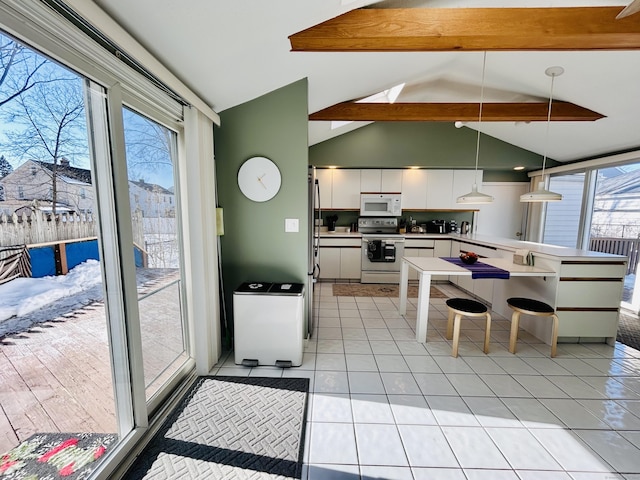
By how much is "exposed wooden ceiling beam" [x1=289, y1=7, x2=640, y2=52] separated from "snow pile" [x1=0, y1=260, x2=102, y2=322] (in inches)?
74.6

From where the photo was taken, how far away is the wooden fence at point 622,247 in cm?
379

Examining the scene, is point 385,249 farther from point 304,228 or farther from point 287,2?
point 287,2

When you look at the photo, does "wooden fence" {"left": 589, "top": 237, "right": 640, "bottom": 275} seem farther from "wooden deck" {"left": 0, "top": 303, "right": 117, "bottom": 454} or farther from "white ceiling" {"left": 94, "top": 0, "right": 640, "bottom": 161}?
"wooden deck" {"left": 0, "top": 303, "right": 117, "bottom": 454}

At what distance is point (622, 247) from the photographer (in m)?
3.98

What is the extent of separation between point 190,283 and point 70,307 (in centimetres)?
101

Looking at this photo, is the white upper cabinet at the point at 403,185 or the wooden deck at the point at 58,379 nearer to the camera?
the wooden deck at the point at 58,379

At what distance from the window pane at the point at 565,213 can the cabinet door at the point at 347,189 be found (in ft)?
11.7

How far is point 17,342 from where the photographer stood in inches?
38.9

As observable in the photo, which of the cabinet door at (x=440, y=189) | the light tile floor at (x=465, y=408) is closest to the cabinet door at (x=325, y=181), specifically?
the cabinet door at (x=440, y=189)

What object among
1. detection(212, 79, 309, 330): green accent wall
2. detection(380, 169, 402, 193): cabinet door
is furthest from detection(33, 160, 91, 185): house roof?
detection(380, 169, 402, 193): cabinet door

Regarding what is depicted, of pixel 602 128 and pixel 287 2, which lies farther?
pixel 602 128

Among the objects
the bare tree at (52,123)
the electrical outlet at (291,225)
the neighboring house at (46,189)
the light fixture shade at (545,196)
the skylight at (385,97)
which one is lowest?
the electrical outlet at (291,225)

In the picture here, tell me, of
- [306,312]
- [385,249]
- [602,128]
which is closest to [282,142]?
[306,312]

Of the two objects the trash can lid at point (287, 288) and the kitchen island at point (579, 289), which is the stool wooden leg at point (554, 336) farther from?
the trash can lid at point (287, 288)
